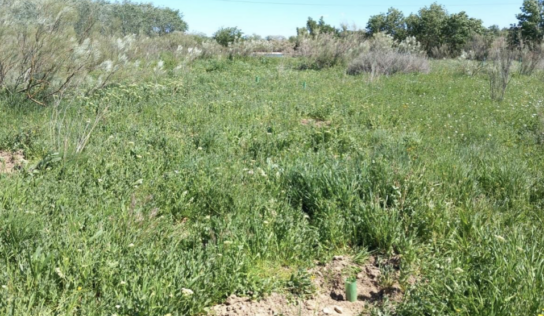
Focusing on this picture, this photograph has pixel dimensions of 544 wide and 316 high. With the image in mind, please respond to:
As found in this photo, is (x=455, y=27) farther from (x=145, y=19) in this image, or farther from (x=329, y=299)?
(x=329, y=299)

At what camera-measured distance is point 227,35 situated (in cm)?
2638

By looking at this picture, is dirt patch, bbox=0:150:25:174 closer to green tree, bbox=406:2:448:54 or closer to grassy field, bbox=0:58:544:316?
grassy field, bbox=0:58:544:316

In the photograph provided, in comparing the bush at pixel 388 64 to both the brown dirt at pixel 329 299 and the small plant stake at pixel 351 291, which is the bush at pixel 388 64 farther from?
the small plant stake at pixel 351 291

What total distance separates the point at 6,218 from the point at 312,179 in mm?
2503

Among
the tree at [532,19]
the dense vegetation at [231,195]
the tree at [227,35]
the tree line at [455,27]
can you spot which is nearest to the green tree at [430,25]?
the tree line at [455,27]

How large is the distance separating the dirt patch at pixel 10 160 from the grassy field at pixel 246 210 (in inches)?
3.2

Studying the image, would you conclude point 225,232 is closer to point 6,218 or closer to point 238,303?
point 238,303

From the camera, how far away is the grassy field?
2818 millimetres

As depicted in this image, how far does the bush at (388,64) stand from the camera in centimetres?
1550

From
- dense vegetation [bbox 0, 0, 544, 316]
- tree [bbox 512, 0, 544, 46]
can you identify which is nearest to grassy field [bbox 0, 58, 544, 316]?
dense vegetation [bbox 0, 0, 544, 316]

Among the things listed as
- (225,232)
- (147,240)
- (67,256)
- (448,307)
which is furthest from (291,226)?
(67,256)

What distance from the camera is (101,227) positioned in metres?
3.38

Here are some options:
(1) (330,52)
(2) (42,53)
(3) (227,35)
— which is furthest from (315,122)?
(3) (227,35)

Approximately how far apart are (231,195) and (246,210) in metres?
0.26
